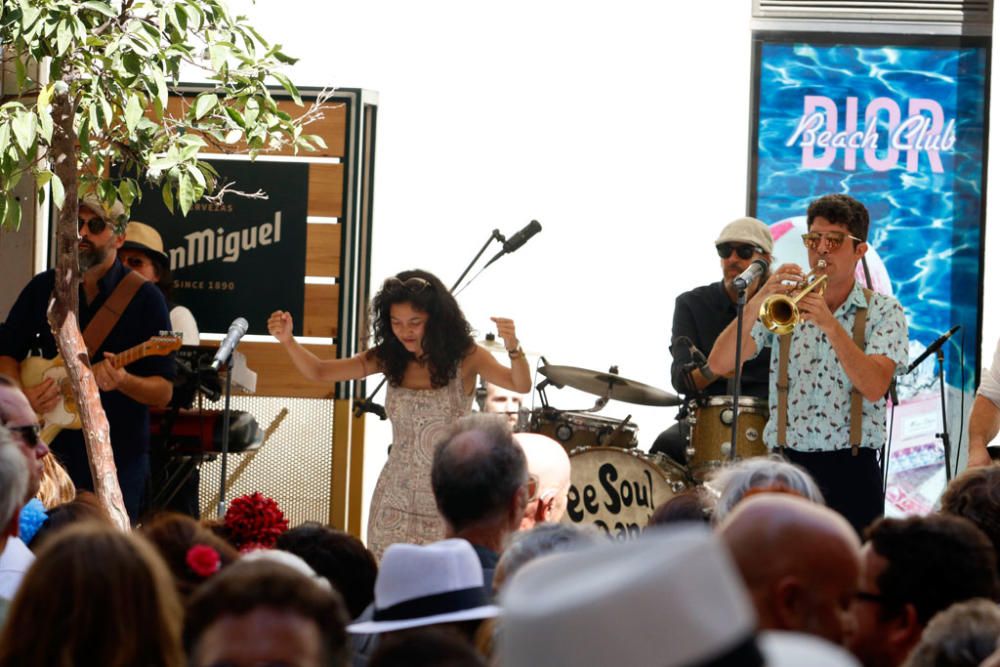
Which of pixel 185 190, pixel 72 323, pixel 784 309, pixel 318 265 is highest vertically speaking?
pixel 185 190

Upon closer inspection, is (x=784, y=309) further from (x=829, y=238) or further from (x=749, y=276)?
(x=829, y=238)

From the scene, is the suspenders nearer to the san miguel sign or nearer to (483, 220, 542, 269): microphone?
(483, 220, 542, 269): microphone

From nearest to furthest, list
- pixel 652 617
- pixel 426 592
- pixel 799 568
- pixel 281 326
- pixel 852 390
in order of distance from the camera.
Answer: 1. pixel 652 617
2. pixel 799 568
3. pixel 426 592
4. pixel 852 390
5. pixel 281 326

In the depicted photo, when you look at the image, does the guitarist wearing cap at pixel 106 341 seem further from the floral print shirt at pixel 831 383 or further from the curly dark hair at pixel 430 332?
the floral print shirt at pixel 831 383

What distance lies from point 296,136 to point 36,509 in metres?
1.82

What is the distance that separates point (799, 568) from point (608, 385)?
4.35 meters

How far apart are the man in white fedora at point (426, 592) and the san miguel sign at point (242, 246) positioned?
460cm

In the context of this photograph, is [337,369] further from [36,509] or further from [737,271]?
[36,509]

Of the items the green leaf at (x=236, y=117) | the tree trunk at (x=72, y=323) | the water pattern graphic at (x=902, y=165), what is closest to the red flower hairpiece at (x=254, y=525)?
the tree trunk at (x=72, y=323)

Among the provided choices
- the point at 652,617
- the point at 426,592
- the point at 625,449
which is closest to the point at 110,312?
the point at 625,449

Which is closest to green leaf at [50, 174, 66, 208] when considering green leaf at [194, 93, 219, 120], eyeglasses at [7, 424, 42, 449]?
green leaf at [194, 93, 219, 120]

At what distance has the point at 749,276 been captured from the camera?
473 centimetres

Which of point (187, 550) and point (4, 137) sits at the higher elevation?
point (4, 137)

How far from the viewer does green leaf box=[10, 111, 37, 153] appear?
171 inches
